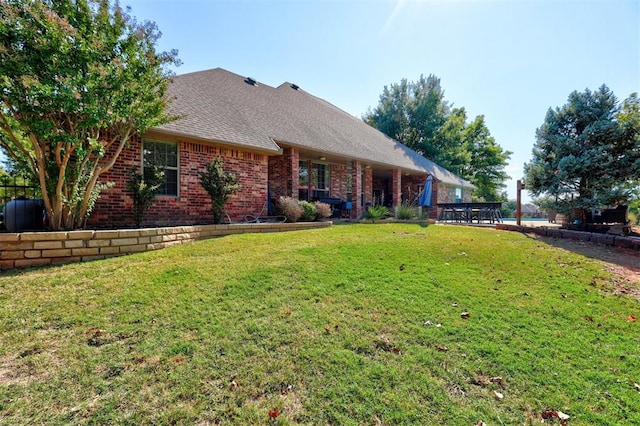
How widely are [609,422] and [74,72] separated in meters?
7.75

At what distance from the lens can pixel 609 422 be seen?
6.60ft

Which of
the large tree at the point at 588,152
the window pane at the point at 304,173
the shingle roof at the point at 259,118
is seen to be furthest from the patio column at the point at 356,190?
the large tree at the point at 588,152

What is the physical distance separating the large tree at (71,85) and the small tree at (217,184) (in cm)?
171

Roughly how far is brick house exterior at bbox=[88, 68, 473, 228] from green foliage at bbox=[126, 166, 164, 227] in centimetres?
47

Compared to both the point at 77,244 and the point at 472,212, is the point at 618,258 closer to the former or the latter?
the point at 472,212

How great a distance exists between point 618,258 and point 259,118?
37.8ft

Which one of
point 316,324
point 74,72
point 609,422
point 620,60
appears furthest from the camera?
point 620,60

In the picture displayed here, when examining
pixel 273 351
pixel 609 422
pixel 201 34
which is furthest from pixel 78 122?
pixel 609 422

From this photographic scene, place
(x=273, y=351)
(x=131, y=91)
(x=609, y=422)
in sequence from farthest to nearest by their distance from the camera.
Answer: (x=131, y=91) < (x=273, y=351) < (x=609, y=422)

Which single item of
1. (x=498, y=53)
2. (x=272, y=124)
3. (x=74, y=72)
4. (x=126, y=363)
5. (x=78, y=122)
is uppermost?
(x=498, y=53)

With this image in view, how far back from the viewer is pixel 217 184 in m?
7.36

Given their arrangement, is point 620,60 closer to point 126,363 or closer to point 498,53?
point 498,53

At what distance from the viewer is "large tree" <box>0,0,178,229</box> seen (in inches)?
169

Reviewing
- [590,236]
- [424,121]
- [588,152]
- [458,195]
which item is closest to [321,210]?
[590,236]
